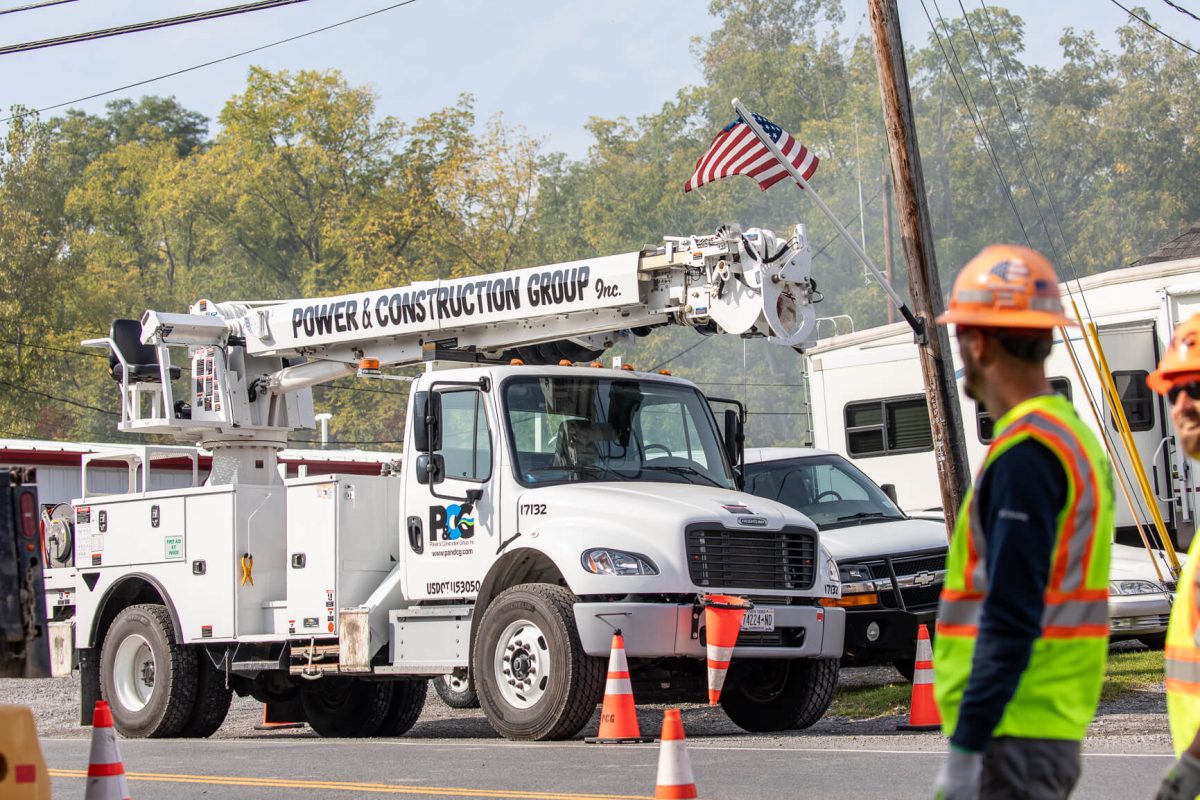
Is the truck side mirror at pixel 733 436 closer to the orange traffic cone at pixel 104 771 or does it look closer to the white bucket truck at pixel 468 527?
the white bucket truck at pixel 468 527

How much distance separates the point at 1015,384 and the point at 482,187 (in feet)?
187

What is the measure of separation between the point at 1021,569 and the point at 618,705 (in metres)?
7.94

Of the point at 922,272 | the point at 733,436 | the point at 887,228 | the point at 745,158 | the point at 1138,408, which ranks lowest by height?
the point at 733,436

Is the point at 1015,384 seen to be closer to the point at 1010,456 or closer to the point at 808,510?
the point at 1010,456

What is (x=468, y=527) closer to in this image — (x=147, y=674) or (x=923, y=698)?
(x=923, y=698)

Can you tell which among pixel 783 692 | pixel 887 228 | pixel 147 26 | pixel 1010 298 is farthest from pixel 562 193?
pixel 1010 298

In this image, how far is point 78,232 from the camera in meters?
71.4

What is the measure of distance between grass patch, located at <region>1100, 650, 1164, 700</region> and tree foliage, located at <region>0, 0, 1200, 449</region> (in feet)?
126

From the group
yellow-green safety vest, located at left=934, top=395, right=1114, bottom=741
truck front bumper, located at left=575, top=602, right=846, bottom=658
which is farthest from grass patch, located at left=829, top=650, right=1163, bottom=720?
yellow-green safety vest, located at left=934, top=395, right=1114, bottom=741

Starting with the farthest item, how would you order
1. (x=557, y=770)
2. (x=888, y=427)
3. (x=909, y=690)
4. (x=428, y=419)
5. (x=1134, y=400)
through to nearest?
(x=888, y=427)
(x=1134, y=400)
(x=909, y=690)
(x=428, y=419)
(x=557, y=770)

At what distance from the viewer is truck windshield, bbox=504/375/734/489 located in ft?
40.8

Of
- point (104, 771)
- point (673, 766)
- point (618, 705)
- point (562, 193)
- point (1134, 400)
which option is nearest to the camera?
point (104, 771)

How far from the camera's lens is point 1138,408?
Result: 17.5m

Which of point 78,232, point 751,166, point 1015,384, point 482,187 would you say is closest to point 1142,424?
point 751,166
